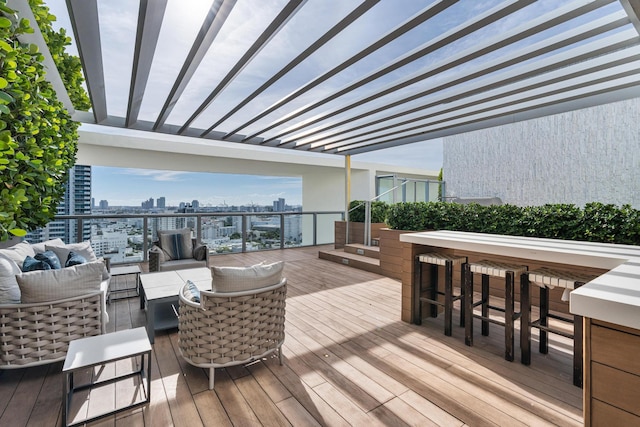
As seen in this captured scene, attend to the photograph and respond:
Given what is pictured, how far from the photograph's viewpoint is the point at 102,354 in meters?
1.85

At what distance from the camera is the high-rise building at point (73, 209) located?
5475 millimetres

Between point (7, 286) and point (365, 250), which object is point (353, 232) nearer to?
point (365, 250)

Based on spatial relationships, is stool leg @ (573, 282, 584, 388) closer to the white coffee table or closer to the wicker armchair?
the white coffee table

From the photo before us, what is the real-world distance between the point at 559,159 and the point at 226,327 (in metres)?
7.45

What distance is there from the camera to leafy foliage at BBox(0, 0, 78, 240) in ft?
5.57

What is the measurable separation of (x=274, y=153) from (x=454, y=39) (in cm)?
743

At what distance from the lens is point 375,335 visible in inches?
120

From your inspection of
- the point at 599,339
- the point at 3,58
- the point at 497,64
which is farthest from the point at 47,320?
the point at 497,64

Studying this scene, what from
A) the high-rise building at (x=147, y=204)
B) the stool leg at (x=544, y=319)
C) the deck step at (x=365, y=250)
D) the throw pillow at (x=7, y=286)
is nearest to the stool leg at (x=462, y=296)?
the stool leg at (x=544, y=319)

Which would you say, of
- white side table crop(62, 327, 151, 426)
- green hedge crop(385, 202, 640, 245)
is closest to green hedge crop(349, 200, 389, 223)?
green hedge crop(385, 202, 640, 245)

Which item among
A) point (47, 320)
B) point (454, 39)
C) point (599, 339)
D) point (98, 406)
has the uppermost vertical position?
point (454, 39)

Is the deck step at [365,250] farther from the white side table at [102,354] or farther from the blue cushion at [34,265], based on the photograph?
the blue cushion at [34,265]

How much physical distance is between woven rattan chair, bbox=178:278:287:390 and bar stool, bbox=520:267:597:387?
2.05 m

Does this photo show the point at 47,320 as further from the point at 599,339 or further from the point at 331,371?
the point at 599,339
